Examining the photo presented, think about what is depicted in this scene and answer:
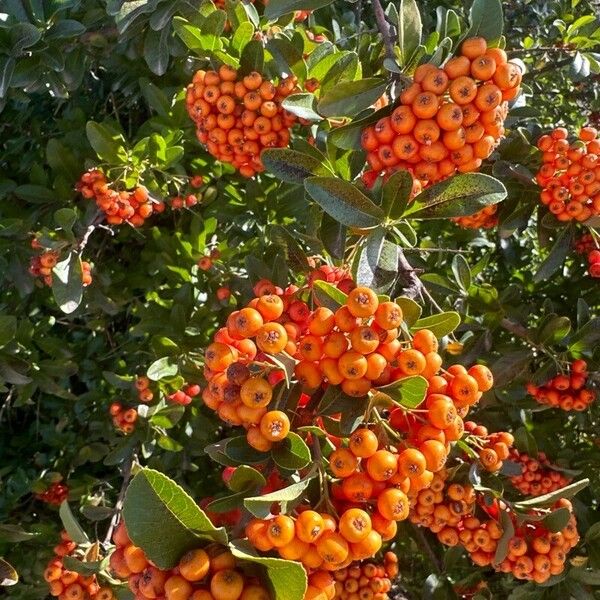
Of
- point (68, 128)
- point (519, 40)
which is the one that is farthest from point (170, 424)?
point (519, 40)

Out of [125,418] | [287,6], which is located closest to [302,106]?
[287,6]

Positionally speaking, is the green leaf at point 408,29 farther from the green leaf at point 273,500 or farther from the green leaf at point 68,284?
the green leaf at point 68,284

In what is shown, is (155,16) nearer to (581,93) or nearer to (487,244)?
(487,244)

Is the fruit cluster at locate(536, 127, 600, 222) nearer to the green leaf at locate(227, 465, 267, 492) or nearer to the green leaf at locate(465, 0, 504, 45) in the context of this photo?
the green leaf at locate(465, 0, 504, 45)

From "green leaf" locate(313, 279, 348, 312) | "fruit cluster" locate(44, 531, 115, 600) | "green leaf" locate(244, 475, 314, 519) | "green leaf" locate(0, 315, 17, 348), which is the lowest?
"fruit cluster" locate(44, 531, 115, 600)

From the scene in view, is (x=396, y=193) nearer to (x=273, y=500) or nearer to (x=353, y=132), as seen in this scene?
(x=353, y=132)

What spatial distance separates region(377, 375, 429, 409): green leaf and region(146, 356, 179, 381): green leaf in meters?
2.08

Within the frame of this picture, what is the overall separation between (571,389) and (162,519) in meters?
2.62

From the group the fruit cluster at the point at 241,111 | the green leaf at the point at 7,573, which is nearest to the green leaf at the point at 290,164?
the fruit cluster at the point at 241,111

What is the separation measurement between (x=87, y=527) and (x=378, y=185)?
4005mm

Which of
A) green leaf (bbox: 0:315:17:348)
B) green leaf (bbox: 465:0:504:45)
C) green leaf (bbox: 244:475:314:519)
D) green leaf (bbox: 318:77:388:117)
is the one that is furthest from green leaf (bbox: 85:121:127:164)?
green leaf (bbox: 244:475:314:519)

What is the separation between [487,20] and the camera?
2096 mm

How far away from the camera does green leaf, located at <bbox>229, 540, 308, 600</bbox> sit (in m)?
1.34

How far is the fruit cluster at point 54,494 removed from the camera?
456 centimetres
